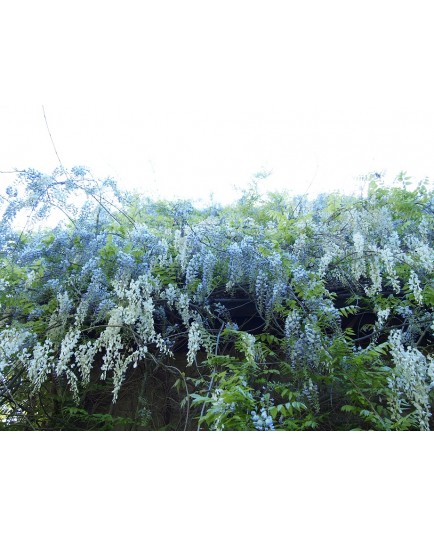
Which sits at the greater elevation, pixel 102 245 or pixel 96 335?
pixel 102 245

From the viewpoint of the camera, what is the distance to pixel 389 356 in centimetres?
215

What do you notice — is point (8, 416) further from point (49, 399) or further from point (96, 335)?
point (96, 335)
